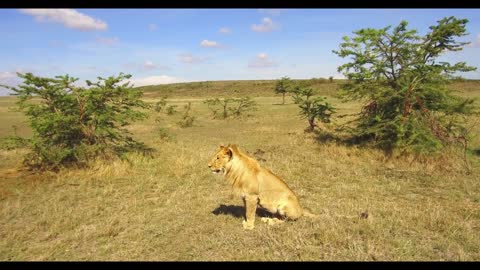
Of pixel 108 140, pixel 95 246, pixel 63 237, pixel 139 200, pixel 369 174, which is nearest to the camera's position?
pixel 95 246

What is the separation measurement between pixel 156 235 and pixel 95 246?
1051mm

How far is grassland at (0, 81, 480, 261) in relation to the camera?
20.1ft

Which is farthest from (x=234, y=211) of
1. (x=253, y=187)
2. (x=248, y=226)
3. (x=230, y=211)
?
(x=253, y=187)

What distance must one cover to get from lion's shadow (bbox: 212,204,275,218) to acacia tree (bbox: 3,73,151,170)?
20.8 feet

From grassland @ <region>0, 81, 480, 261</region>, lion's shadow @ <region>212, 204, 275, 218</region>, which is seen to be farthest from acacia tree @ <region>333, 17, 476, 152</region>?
lion's shadow @ <region>212, 204, 275, 218</region>

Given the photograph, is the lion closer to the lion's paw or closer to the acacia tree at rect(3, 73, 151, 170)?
the lion's paw

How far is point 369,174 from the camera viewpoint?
12.0 metres

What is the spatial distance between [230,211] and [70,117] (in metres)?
7.51

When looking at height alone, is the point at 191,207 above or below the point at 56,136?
below

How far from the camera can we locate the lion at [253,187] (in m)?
7.09

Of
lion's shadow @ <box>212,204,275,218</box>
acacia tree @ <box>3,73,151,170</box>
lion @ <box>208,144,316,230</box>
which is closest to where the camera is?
lion @ <box>208,144,316,230</box>

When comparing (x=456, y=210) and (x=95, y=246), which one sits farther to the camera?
(x=456, y=210)

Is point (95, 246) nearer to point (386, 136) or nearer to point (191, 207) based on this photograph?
point (191, 207)
